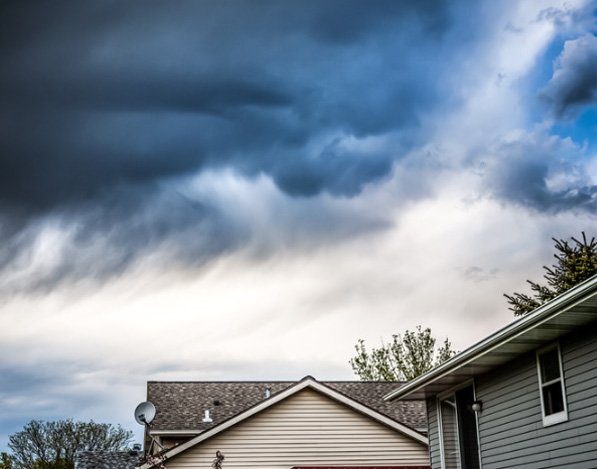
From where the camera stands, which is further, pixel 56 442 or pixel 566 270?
pixel 56 442

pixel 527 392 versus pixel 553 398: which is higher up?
pixel 527 392

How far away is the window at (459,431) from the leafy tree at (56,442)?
33312mm

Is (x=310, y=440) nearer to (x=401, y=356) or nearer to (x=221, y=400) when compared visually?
(x=221, y=400)

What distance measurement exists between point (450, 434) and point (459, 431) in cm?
42

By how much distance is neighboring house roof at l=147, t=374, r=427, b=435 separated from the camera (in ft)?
87.6

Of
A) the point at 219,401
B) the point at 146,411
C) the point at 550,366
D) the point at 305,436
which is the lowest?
the point at 550,366

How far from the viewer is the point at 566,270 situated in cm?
2669

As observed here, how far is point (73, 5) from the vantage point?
1753 cm

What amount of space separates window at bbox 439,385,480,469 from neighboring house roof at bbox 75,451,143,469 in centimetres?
1594

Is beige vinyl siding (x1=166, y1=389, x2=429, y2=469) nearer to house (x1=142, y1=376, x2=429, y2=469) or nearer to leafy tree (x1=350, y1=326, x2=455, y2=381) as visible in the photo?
house (x1=142, y1=376, x2=429, y2=469)

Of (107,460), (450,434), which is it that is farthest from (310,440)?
(107,460)

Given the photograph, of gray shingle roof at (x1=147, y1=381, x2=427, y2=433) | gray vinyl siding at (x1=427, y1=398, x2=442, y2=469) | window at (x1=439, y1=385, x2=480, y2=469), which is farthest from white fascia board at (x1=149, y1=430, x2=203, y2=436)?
window at (x1=439, y1=385, x2=480, y2=469)

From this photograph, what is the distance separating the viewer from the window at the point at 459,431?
15.8 m

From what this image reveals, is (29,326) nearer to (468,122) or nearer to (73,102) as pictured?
(73,102)
